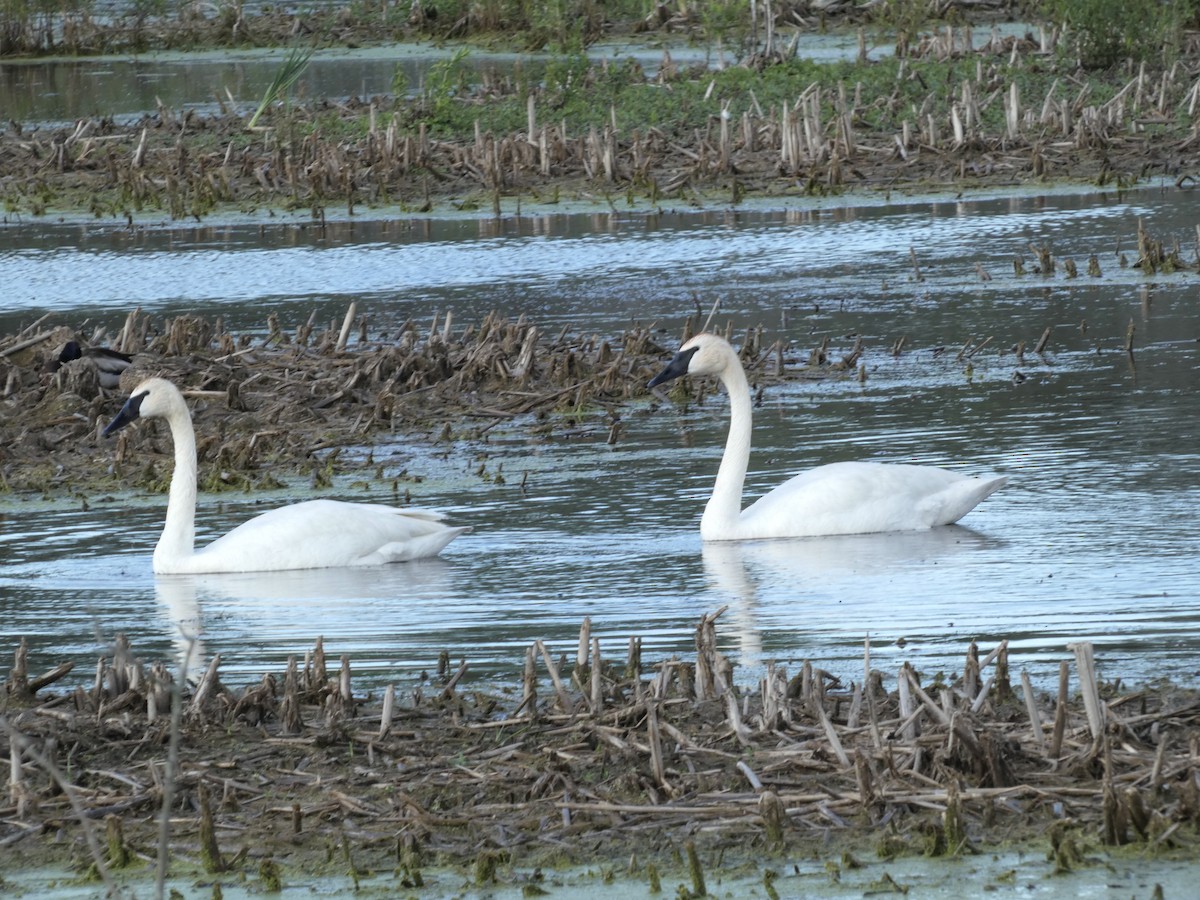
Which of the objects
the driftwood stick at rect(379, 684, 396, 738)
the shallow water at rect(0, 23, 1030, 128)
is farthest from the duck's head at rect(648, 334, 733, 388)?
the shallow water at rect(0, 23, 1030, 128)

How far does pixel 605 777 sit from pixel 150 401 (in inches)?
204

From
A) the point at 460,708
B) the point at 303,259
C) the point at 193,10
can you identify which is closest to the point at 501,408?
the point at 460,708

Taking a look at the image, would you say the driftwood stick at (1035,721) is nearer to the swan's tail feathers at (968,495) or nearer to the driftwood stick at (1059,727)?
the driftwood stick at (1059,727)

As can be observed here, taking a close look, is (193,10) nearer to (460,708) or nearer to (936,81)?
(936,81)

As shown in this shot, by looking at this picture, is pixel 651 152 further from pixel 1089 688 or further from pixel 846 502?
pixel 1089 688

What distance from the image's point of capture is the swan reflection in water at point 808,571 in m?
7.70

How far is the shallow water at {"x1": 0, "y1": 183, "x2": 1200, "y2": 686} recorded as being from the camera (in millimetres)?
7688

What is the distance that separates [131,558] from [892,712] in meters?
5.03

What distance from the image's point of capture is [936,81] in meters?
26.2

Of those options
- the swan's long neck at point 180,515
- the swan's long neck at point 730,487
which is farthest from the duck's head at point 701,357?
the swan's long neck at point 180,515

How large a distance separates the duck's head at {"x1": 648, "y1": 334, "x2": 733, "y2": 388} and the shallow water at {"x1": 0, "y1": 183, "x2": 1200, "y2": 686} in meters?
0.67

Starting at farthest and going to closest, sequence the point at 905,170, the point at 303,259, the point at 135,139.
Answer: the point at 135,139, the point at 905,170, the point at 303,259

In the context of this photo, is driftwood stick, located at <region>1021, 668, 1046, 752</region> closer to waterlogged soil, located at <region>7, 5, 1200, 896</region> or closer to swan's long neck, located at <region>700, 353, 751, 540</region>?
waterlogged soil, located at <region>7, 5, 1200, 896</region>

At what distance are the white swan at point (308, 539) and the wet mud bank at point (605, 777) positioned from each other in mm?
2805
